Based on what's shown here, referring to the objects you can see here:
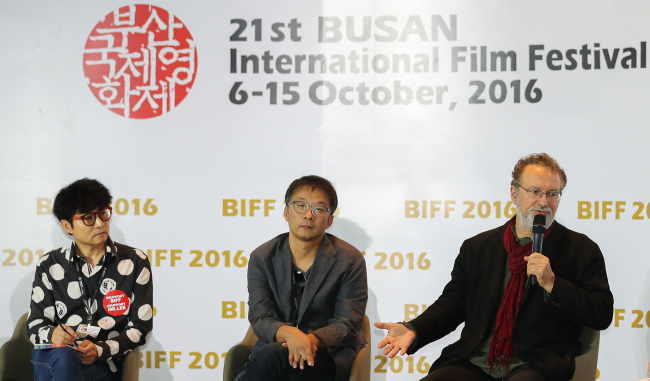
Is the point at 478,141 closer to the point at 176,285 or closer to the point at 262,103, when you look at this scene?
the point at 262,103

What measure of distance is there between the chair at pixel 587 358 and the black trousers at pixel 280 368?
1.07 m

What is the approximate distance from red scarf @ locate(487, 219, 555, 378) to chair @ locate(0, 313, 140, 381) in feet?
5.47

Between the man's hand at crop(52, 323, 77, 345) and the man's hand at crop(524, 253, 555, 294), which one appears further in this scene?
the man's hand at crop(52, 323, 77, 345)

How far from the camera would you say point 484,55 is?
4.40 m

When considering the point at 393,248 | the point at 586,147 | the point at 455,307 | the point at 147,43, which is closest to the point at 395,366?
the point at 393,248

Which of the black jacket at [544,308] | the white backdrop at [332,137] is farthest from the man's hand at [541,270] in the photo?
the white backdrop at [332,137]

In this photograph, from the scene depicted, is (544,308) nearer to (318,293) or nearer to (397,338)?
(397,338)

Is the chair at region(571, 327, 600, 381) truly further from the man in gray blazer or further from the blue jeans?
the blue jeans

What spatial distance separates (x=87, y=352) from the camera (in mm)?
3418

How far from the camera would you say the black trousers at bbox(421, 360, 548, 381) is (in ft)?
9.96

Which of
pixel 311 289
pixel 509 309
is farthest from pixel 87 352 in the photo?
pixel 509 309

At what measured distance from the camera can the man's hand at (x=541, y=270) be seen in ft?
9.59

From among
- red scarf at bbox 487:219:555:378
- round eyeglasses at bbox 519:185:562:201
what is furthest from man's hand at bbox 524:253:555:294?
round eyeglasses at bbox 519:185:562:201

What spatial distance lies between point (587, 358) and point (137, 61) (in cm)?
306
